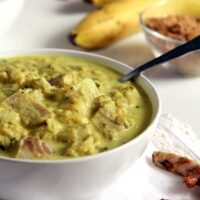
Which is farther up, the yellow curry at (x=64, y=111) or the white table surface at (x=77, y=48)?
the yellow curry at (x=64, y=111)

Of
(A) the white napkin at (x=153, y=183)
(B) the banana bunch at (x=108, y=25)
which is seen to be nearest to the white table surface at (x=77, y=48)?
(B) the banana bunch at (x=108, y=25)

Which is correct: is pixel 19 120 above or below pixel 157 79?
above

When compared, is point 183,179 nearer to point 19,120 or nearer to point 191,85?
point 19,120

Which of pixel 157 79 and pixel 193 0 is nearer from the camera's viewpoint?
pixel 157 79

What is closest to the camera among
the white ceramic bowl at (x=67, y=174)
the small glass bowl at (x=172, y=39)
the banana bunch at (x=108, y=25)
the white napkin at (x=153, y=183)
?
the white ceramic bowl at (x=67, y=174)

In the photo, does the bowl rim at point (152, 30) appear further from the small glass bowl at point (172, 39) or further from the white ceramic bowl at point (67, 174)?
the white ceramic bowl at point (67, 174)

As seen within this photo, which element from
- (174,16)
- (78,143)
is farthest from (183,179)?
(174,16)
